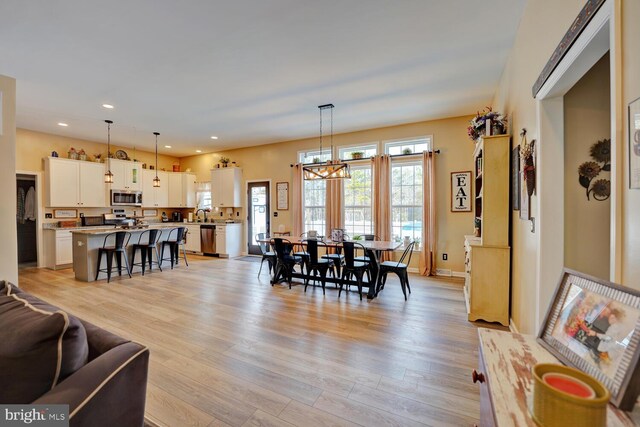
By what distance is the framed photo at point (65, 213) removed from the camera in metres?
6.54

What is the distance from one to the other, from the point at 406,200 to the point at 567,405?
5.38 metres

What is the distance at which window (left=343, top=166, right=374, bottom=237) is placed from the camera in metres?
6.21

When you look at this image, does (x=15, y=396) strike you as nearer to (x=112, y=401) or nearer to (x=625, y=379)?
(x=112, y=401)

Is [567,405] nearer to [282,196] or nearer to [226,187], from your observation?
[282,196]

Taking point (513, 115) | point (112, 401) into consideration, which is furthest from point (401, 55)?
point (112, 401)

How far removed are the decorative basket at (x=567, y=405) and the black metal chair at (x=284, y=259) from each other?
4070mm

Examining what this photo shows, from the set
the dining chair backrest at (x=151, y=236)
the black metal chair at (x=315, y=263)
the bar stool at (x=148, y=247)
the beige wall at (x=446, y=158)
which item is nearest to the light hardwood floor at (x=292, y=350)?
the black metal chair at (x=315, y=263)

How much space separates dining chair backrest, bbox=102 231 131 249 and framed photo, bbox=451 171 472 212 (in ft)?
20.4

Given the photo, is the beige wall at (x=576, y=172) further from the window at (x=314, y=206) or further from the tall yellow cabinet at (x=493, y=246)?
the window at (x=314, y=206)

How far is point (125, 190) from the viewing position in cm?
745

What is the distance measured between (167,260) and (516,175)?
6.71m

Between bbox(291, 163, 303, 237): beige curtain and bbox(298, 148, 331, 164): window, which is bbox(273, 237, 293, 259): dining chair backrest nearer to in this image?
bbox(291, 163, 303, 237): beige curtain

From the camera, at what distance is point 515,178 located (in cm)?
289

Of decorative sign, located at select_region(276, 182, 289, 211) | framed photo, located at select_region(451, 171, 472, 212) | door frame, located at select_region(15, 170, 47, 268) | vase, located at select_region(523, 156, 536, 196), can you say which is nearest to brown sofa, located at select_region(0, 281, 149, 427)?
vase, located at select_region(523, 156, 536, 196)
